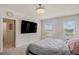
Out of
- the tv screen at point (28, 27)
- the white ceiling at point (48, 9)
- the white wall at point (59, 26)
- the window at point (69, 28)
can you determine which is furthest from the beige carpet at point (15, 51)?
the window at point (69, 28)

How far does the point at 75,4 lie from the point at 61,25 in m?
0.37

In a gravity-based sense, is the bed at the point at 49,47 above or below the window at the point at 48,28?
below

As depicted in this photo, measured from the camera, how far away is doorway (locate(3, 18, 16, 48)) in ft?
5.42

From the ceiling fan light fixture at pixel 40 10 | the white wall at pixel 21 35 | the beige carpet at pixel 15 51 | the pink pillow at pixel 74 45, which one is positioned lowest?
the beige carpet at pixel 15 51

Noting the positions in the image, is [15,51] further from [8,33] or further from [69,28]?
[69,28]

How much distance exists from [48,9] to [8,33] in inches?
27.4

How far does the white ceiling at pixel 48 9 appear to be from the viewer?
1.57 metres

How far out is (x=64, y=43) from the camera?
5.47 ft

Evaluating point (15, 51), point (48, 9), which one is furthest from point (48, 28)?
point (15, 51)

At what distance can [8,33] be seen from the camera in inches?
66.2

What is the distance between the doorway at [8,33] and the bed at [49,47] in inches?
11.3

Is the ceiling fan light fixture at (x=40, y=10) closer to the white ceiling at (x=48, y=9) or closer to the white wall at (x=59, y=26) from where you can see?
the white ceiling at (x=48, y=9)
